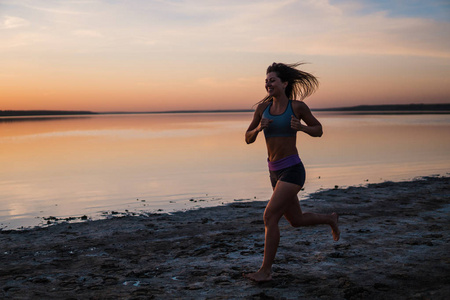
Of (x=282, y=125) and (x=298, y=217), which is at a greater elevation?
(x=282, y=125)

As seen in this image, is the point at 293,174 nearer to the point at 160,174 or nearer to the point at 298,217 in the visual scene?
the point at 298,217

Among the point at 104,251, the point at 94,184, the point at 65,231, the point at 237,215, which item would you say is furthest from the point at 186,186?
the point at 104,251

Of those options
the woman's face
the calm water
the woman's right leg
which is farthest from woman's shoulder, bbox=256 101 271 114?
the calm water

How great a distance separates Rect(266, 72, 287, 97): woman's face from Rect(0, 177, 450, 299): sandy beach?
2.08m

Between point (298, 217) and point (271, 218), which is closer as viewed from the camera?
point (271, 218)

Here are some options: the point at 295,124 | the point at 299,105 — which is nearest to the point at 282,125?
the point at 295,124

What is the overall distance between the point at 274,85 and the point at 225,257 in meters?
2.45

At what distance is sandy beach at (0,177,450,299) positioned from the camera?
465 cm

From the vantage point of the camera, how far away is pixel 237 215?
30.0 ft

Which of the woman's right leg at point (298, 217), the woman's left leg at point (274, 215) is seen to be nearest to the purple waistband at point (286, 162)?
the woman's left leg at point (274, 215)

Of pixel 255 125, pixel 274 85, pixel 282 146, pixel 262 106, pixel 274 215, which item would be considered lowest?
pixel 274 215

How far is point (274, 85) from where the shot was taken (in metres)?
4.99

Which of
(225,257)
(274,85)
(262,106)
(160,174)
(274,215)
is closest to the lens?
(274,215)

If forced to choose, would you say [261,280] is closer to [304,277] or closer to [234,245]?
[304,277]
